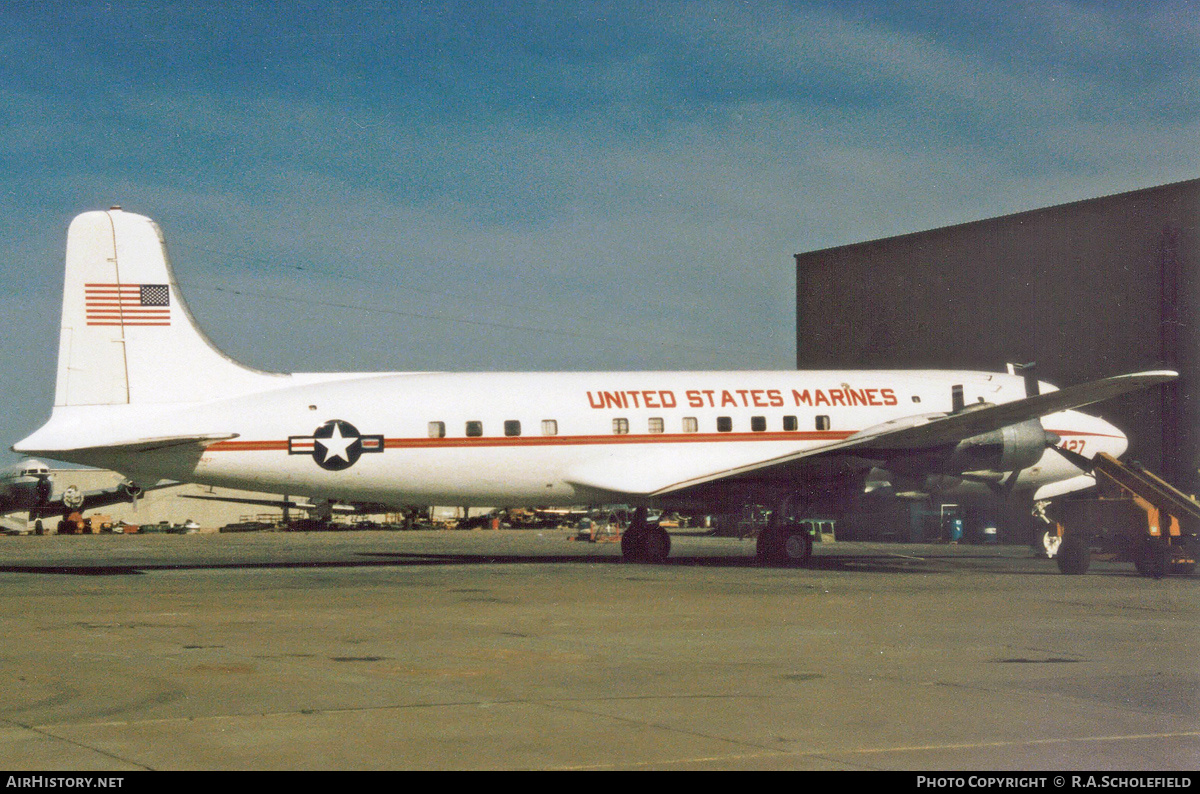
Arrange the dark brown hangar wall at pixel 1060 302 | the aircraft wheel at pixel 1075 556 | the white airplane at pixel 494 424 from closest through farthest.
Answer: the white airplane at pixel 494 424 < the aircraft wheel at pixel 1075 556 < the dark brown hangar wall at pixel 1060 302

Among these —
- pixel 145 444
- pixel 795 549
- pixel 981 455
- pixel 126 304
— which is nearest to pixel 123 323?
pixel 126 304

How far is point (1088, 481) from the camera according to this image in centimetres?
3045

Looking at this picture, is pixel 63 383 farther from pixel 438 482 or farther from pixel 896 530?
pixel 896 530

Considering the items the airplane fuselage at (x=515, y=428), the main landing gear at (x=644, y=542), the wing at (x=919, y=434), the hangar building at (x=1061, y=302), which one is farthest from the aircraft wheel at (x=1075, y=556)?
the hangar building at (x=1061, y=302)

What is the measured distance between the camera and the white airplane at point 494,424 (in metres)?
23.7

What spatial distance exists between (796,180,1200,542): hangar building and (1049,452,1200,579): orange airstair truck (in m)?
16.8

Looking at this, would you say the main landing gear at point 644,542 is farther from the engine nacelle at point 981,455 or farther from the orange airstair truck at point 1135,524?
the orange airstair truck at point 1135,524

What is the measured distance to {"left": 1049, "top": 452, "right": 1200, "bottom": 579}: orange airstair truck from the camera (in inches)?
944

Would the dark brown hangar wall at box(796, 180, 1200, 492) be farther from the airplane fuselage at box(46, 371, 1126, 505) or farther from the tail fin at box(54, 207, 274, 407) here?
the tail fin at box(54, 207, 274, 407)

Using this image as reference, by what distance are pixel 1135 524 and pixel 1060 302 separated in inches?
1038

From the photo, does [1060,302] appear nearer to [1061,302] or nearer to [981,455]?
[1061,302]

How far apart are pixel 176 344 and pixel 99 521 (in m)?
76.1

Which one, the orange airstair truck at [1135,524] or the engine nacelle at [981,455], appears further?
the engine nacelle at [981,455]

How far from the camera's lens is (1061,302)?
48.7 meters
